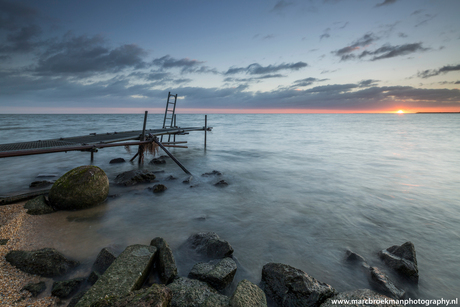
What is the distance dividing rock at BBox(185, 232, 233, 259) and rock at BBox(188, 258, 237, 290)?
2.02 ft

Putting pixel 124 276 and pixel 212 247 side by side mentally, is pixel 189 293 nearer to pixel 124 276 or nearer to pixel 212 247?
pixel 124 276

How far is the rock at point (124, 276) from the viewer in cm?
263

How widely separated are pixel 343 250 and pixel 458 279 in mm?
2068

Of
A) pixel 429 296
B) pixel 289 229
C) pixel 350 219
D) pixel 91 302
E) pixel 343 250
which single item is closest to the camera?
pixel 91 302

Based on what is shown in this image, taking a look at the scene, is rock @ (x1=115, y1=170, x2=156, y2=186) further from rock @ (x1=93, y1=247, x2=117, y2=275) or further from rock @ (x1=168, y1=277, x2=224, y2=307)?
rock @ (x1=168, y1=277, x2=224, y2=307)

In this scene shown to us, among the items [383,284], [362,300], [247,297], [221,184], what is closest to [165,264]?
[247,297]

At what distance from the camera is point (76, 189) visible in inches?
233

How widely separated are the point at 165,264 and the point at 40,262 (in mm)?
2021

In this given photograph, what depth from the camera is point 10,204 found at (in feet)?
20.0

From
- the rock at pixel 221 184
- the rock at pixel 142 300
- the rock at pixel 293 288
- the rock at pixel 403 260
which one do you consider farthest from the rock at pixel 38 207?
the rock at pixel 403 260

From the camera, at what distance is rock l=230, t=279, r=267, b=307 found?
2631mm

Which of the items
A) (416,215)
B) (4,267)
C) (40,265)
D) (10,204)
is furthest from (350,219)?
(10,204)

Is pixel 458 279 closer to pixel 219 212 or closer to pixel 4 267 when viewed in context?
pixel 219 212

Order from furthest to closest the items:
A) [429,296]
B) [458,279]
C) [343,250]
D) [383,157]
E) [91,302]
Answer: [383,157], [343,250], [458,279], [429,296], [91,302]
